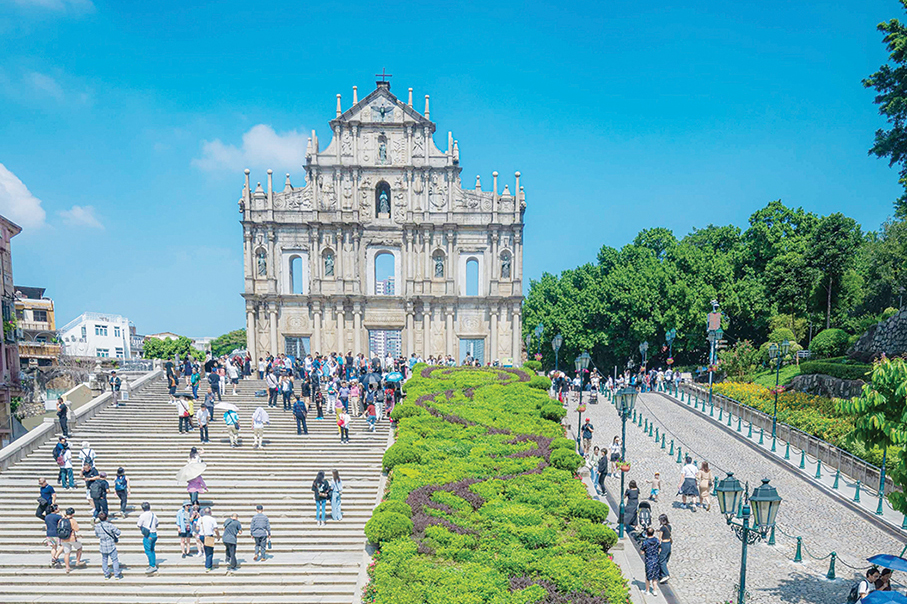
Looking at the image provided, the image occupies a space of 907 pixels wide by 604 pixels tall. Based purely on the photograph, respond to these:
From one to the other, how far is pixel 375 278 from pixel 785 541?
3261cm

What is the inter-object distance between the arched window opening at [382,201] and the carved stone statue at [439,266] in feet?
16.8

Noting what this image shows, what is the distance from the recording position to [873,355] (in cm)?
3055

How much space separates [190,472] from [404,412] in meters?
9.01

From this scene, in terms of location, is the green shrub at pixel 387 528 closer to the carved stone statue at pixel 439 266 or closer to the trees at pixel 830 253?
the carved stone statue at pixel 439 266

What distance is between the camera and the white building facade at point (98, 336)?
230ft

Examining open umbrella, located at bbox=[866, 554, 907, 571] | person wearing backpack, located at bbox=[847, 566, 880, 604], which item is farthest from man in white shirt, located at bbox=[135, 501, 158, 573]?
person wearing backpack, located at bbox=[847, 566, 880, 604]

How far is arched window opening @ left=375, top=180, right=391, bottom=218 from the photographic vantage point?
42875mm

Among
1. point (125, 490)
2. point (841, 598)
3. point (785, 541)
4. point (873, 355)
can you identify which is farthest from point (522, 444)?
point (873, 355)

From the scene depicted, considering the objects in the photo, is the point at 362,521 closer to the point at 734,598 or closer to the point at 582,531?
the point at 582,531

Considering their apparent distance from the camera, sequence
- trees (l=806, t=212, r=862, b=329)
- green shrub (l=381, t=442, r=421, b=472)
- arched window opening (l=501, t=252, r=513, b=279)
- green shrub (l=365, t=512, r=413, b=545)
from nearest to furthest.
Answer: green shrub (l=365, t=512, r=413, b=545), green shrub (l=381, t=442, r=421, b=472), trees (l=806, t=212, r=862, b=329), arched window opening (l=501, t=252, r=513, b=279)

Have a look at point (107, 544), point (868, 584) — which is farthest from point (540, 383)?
point (107, 544)

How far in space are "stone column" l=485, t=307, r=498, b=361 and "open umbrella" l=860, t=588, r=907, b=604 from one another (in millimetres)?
33423

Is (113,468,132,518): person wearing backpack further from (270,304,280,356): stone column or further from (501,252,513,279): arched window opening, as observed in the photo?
(501,252,513,279): arched window opening

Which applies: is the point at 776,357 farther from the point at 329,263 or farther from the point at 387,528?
the point at 329,263
